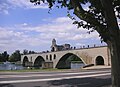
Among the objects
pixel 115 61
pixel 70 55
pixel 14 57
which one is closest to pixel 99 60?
pixel 70 55

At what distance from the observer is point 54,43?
139750 millimetres

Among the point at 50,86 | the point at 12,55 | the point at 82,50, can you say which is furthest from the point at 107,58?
the point at 12,55

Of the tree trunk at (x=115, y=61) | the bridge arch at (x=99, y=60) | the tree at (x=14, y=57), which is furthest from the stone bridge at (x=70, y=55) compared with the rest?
the tree trunk at (x=115, y=61)

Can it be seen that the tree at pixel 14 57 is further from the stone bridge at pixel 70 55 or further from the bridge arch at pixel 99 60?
the bridge arch at pixel 99 60

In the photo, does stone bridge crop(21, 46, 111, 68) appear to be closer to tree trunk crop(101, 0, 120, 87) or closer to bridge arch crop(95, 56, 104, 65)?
bridge arch crop(95, 56, 104, 65)

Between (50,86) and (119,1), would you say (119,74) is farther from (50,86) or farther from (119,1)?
(50,86)

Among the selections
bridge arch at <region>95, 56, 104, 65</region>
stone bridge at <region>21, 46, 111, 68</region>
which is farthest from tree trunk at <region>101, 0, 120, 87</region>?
bridge arch at <region>95, 56, 104, 65</region>

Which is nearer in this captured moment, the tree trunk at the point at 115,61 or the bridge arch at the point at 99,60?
the tree trunk at the point at 115,61

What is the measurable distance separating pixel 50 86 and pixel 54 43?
12281 cm

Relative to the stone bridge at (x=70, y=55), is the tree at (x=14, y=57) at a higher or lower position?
higher

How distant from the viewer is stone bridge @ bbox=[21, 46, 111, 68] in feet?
252

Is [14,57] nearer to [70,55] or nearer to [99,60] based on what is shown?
[70,55]

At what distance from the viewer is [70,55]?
10319cm

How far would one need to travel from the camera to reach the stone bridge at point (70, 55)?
7694cm
